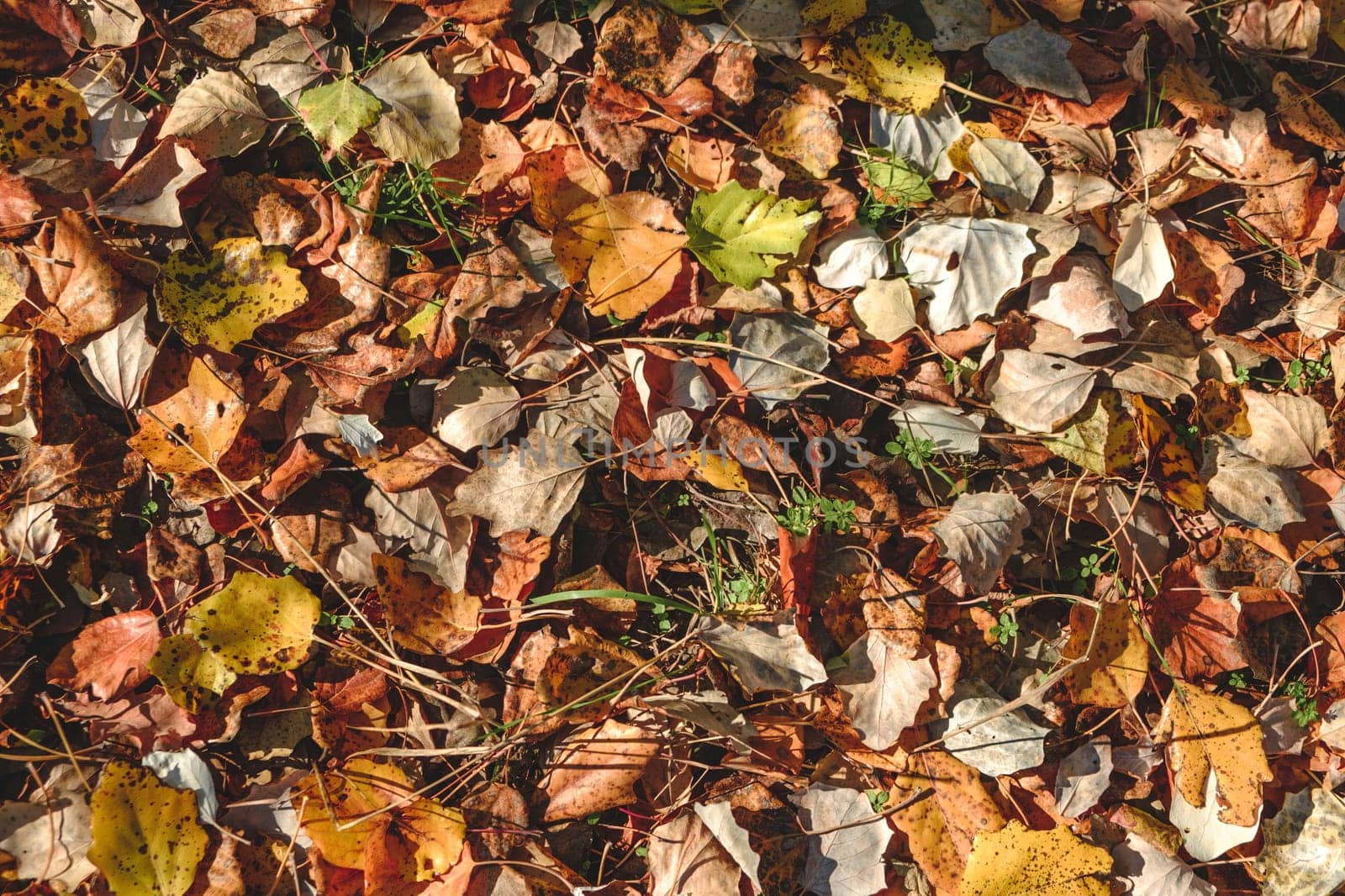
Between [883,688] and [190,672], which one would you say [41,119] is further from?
[883,688]

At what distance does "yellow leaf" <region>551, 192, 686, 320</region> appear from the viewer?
1801mm

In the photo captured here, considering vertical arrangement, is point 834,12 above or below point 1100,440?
above

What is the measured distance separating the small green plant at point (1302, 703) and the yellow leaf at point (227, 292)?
2463 mm

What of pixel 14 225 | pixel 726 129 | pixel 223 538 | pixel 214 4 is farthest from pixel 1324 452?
pixel 14 225

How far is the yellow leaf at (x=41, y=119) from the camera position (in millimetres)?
1719

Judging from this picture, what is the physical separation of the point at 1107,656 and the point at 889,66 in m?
1.45

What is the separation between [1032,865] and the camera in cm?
184

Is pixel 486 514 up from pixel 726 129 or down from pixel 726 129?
down

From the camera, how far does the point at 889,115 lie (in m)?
1.93

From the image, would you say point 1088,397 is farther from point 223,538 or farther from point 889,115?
point 223,538

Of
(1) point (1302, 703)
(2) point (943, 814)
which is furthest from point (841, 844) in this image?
(1) point (1302, 703)

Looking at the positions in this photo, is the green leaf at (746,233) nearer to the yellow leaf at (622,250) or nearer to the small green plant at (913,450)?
the yellow leaf at (622,250)

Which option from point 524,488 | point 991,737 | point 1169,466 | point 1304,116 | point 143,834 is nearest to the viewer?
point 143,834

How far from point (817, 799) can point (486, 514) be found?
0.96m
